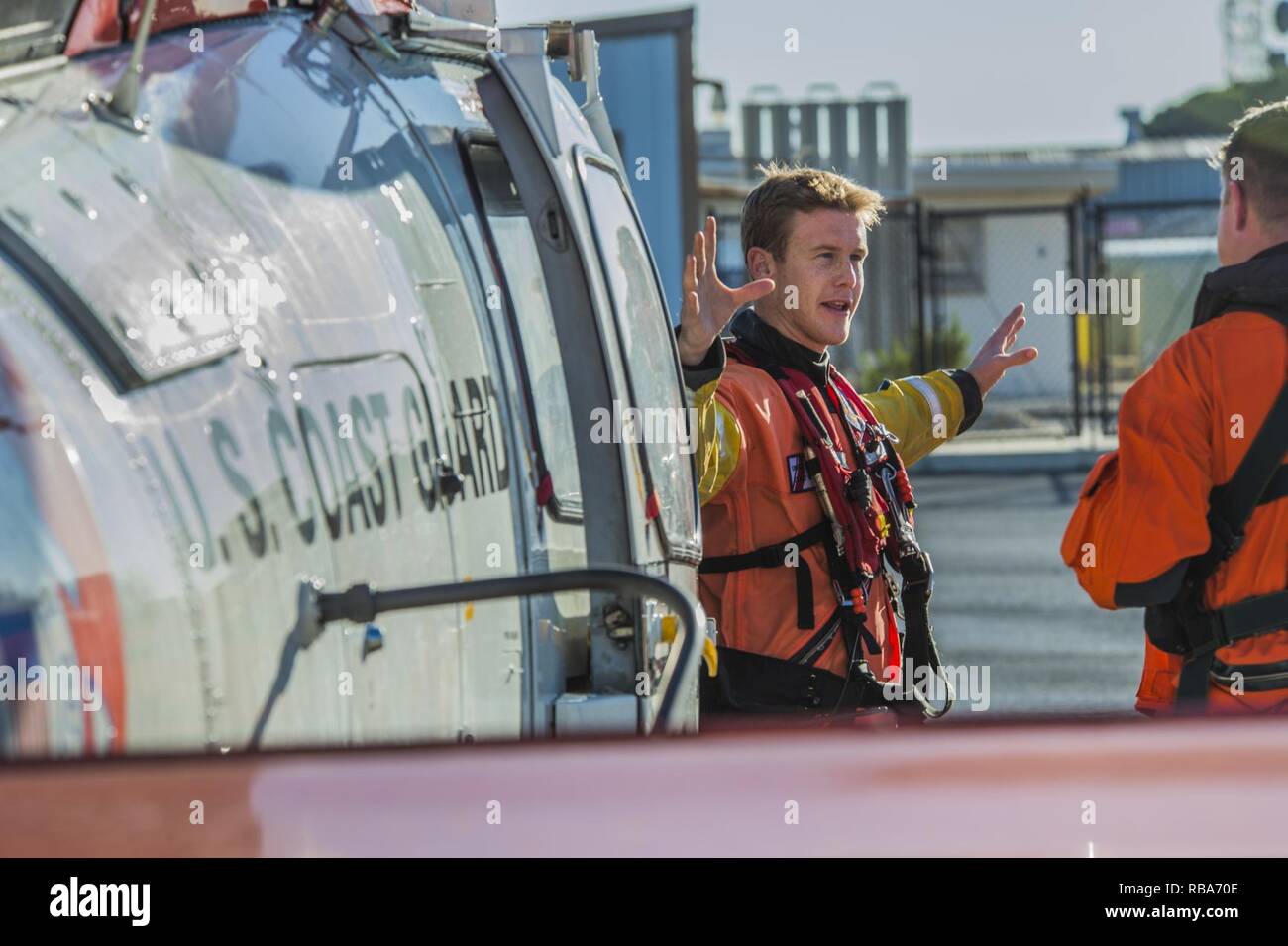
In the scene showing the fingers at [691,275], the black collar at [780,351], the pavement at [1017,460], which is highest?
the fingers at [691,275]

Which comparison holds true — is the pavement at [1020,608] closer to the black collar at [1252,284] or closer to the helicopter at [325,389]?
the black collar at [1252,284]

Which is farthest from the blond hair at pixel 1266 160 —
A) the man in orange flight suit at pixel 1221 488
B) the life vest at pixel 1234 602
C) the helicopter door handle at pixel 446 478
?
the helicopter door handle at pixel 446 478

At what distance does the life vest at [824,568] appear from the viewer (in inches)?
150

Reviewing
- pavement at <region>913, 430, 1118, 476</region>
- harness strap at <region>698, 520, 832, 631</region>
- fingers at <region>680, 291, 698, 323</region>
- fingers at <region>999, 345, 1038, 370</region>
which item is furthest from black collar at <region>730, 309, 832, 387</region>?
pavement at <region>913, 430, 1118, 476</region>

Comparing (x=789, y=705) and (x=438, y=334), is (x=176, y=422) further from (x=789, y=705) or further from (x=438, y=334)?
(x=789, y=705)

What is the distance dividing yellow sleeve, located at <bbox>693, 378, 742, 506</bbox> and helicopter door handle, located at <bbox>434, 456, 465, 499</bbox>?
1016 mm

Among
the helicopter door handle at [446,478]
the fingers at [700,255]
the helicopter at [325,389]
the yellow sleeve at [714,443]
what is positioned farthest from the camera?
the yellow sleeve at [714,443]

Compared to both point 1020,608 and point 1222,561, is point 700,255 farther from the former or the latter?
point 1020,608

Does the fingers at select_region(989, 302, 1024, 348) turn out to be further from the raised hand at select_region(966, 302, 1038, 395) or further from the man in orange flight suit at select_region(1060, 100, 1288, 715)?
the man in orange flight suit at select_region(1060, 100, 1288, 715)

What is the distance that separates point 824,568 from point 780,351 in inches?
20.1

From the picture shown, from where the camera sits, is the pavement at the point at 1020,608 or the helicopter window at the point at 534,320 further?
the pavement at the point at 1020,608

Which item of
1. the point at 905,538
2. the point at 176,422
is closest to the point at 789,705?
the point at 905,538

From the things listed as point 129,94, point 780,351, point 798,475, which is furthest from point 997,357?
point 129,94

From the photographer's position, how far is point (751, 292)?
11.5ft
